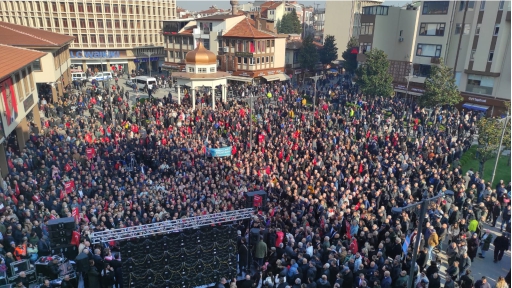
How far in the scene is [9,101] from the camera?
19.7 m

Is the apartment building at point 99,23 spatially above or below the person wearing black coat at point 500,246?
above

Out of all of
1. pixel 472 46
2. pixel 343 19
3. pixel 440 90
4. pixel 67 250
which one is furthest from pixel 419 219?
pixel 343 19

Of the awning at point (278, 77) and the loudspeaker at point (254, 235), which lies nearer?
the loudspeaker at point (254, 235)

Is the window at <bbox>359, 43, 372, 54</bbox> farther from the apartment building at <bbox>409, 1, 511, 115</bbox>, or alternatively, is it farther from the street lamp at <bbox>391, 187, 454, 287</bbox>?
the street lamp at <bbox>391, 187, 454, 287</bbox>

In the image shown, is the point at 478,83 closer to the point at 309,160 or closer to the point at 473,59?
the point at 473,59

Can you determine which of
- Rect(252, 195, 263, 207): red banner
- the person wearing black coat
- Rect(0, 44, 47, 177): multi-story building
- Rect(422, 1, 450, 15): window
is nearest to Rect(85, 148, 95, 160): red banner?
Rect(0, 44, 47, 177): multi-story building

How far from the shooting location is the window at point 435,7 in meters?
35.0

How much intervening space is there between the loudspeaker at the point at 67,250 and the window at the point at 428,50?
1418 inches

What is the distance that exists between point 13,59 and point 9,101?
2.31 meters

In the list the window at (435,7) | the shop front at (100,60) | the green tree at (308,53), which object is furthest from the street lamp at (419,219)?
the shop front at (100,60)

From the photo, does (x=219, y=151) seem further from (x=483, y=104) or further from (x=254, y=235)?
(x=483, y=104)

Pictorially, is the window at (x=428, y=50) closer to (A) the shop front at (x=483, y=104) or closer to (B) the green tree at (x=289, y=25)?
(A) the shop front at (x=483, y=104)

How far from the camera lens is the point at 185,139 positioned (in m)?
22.1

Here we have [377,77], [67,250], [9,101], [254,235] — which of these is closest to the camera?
[67,250]
